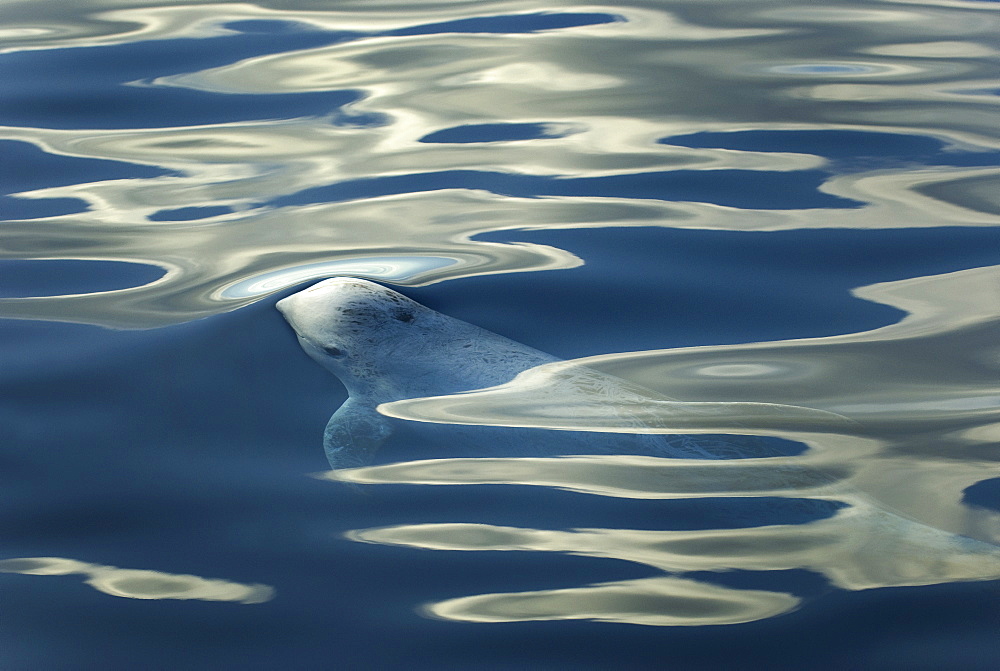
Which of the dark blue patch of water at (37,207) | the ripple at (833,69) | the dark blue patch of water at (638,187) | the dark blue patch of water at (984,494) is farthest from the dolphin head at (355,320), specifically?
the ripple at (833,69)

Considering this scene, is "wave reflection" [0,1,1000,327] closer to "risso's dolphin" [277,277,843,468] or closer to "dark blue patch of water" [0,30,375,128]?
"dark blue patch of water" [0,30,375,128]

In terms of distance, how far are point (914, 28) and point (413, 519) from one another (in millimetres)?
8148

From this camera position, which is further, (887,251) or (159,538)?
(887,251)

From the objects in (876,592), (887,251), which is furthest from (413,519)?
(887,251)

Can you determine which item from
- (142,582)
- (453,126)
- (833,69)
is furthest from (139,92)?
(833,69)

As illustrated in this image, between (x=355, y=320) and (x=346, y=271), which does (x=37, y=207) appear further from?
(x=355, y=320)

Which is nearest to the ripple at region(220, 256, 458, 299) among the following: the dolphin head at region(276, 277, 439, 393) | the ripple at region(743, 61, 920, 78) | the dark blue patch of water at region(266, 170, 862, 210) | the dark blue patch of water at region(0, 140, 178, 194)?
the dolphin head at region(276, 277, 439, 393)

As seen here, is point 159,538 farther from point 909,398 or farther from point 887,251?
point 887,251

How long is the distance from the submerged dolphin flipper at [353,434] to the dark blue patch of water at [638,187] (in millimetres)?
2621

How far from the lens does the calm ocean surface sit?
3158 mm

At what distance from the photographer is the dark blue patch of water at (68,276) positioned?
5.57 m

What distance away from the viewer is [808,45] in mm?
8711

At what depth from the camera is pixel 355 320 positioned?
17.9ft

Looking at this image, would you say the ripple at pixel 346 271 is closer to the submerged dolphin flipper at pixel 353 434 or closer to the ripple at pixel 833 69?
the submerged dolphin flipper at pixel 353 434
